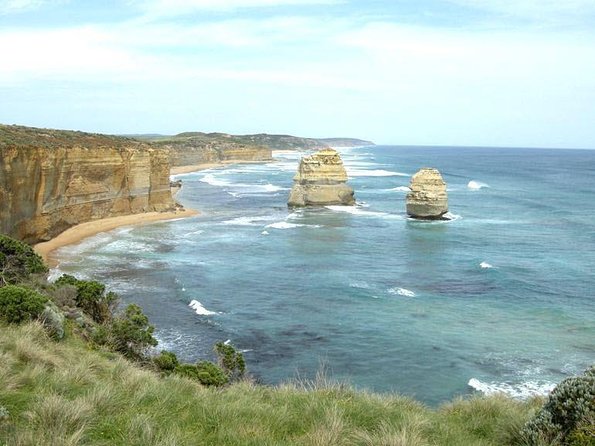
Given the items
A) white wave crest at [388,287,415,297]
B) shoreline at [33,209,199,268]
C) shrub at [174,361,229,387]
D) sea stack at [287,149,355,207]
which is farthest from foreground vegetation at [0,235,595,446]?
sea stack at [287,149,355,207]

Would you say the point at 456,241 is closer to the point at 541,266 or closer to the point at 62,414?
the point at 541,266

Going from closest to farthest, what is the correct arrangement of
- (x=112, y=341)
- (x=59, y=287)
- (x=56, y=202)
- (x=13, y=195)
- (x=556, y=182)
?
1. (x=112, y=341)
2. (x=59, y=287)
3. (x=13, y=195)
4. (x=56, y=202)
5. (x=556, y=182)

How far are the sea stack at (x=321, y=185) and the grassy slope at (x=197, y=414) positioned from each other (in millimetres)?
48642

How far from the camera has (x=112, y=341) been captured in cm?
1508

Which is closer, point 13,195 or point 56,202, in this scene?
point 13,195

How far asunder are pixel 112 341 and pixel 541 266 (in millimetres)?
26685

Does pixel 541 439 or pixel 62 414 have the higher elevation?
pixel 62 414

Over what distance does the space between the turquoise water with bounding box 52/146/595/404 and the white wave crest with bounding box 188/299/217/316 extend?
0.16 metres

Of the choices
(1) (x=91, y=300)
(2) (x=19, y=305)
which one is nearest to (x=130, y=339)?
(2) (x=19, y=305)

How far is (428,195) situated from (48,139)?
1189 inches

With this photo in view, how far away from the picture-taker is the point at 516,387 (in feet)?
57.7

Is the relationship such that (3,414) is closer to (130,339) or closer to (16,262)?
(130,339)

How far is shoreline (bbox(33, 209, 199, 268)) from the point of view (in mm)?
35425

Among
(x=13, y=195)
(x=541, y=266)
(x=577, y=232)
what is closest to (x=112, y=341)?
(x=13, y=195)
